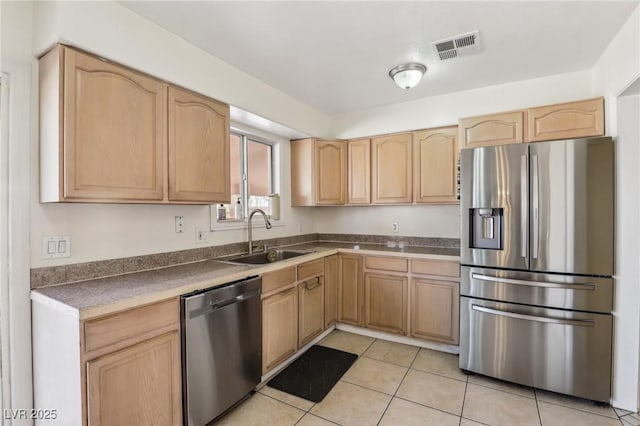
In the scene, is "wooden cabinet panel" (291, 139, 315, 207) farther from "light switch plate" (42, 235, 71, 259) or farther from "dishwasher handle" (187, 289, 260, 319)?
"light switch plate" (42, 235, 71, 259)

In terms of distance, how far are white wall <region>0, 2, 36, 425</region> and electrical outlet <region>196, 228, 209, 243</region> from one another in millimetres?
1024

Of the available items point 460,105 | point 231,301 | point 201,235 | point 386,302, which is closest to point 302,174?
point 201,235

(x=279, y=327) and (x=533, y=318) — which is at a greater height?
(x=533, y=318)

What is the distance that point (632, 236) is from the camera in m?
1.95

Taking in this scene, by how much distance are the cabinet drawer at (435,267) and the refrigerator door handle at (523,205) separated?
589 mm

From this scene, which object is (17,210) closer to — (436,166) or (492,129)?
(436,166)

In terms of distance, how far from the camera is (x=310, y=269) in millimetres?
2812

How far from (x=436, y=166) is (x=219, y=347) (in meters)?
2.49

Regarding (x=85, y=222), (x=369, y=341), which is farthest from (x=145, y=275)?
(x=369, y=341)

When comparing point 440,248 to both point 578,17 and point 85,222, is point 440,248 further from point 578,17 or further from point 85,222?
point 85,222

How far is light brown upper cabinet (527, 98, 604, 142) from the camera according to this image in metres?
2.25

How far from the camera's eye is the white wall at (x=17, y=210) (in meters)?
1.56

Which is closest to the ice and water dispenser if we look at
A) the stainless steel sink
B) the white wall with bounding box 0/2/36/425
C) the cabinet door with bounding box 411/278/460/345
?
the cabinet door with bounding box 411/278/460/345

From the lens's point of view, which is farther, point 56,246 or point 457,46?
point 457,46
